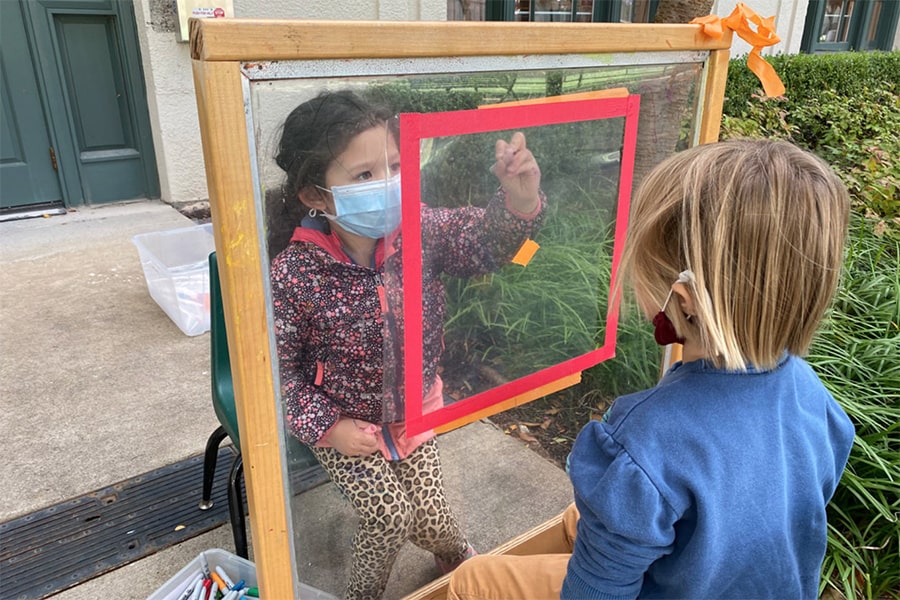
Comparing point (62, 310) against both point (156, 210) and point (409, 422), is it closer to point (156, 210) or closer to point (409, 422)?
point (156, 210)

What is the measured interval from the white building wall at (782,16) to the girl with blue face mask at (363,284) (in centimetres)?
690

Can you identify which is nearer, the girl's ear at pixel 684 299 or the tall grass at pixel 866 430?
the girl's ear at pixel 684 299

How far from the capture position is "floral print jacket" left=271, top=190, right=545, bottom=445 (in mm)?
1165

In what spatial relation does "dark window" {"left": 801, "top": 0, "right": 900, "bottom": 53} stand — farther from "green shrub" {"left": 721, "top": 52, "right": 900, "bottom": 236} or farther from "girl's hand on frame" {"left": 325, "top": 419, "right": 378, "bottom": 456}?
"girl's hand on frame" {"left": 325, "top": 419, "right": 378, "bottom": 456}

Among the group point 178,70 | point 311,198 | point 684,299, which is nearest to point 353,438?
point 311,198

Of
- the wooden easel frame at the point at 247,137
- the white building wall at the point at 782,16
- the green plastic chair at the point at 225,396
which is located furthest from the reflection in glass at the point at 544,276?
the white building wall at the point at 782,16

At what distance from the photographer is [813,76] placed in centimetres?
656

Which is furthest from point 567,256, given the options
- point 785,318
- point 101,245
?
point 101,245

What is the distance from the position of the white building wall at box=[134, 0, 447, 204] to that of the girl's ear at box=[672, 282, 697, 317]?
15.0ft

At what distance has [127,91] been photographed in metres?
4.84

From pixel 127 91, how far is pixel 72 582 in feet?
13.1

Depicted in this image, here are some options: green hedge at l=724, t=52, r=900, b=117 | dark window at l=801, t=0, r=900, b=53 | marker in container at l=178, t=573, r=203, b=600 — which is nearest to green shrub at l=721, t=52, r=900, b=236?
green hedge at l=724, t=52, r=900, b=117

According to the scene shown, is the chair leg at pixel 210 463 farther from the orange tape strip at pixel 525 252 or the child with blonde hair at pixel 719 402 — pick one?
the child with blonde hair at pixel 719 402

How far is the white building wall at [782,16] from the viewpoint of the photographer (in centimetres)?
711
